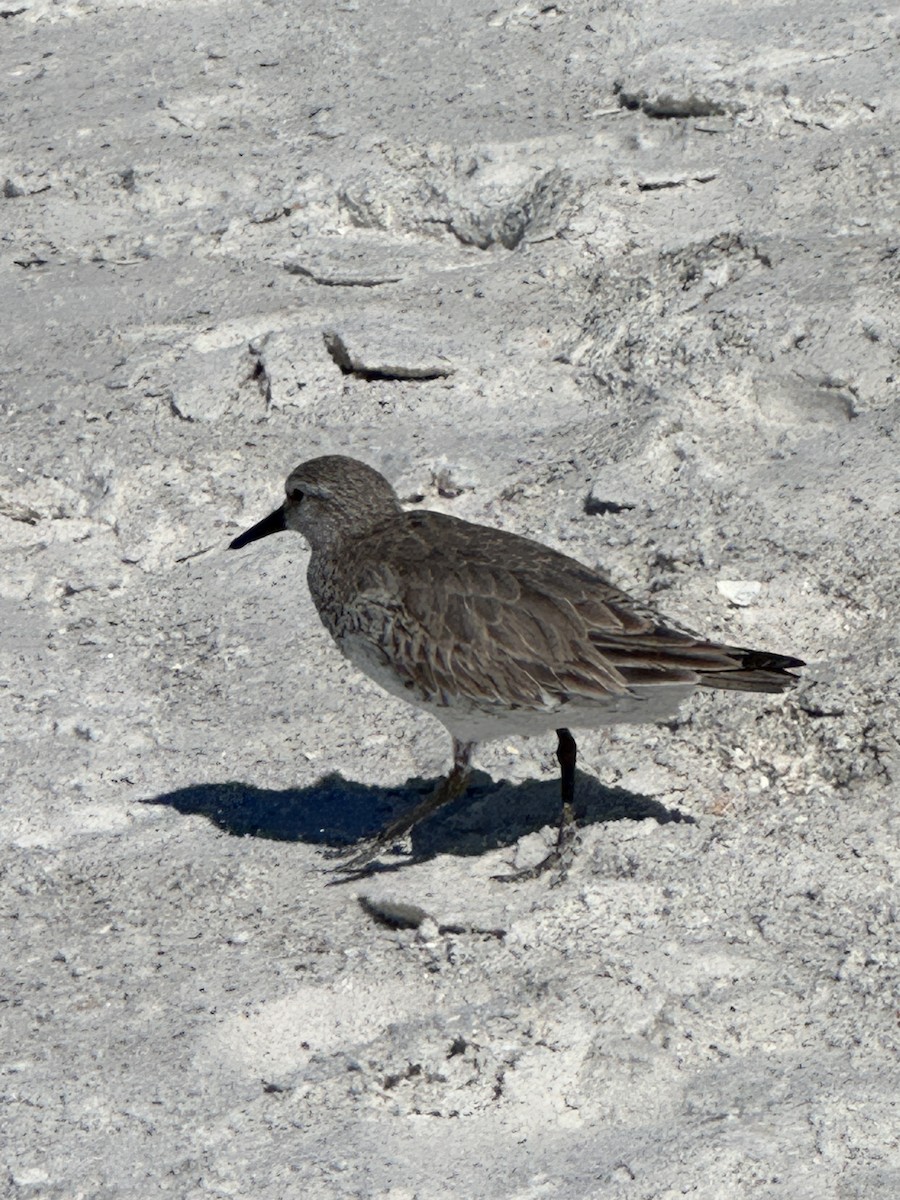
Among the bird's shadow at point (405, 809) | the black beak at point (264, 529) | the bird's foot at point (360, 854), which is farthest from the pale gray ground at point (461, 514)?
the black beak at point (264, 529)

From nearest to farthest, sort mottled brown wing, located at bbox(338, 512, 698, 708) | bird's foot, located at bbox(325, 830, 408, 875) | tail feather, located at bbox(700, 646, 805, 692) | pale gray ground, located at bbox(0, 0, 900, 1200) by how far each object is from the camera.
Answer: pale gray ground, located at bbox(0, 0, 900, 1200), tail feather, located at bbox(700, 646, 805, 692), mottled brown wing, located at bbox(338, 512, 698, 708), bird's foot, located at bbox(325, 830, 408, 875)

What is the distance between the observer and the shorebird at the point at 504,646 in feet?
18.1

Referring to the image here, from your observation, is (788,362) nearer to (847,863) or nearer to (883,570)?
(883,570)

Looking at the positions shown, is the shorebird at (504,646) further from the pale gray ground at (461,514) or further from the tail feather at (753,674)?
the pale gray ground at (461,514)

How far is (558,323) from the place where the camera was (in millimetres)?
8055

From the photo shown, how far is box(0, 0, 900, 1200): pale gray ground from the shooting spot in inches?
188

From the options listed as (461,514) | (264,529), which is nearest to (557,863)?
(264,529)

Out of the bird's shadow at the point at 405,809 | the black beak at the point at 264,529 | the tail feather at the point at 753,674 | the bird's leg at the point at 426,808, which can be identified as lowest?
the bird's shadow at the point at 405,809

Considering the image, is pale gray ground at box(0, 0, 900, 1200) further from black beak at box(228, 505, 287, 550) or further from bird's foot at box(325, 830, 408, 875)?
black beak at box(228, 505, 287, 550)

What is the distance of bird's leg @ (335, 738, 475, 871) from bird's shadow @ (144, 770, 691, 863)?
11 cm

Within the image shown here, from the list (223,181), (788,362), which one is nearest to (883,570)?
(788,362)

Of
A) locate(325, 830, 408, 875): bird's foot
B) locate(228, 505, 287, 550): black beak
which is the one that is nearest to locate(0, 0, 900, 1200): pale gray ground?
locate(325, 830, 408, 875): bird's foot

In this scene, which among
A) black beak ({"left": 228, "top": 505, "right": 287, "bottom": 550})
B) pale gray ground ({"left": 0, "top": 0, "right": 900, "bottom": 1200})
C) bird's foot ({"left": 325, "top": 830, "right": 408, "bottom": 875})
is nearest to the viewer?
pale gray ground ({"left": 0, "top": 0, "right": 900, "bottom": 1200})

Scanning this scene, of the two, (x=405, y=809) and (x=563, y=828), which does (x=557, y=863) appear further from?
(x=405, y=809)
